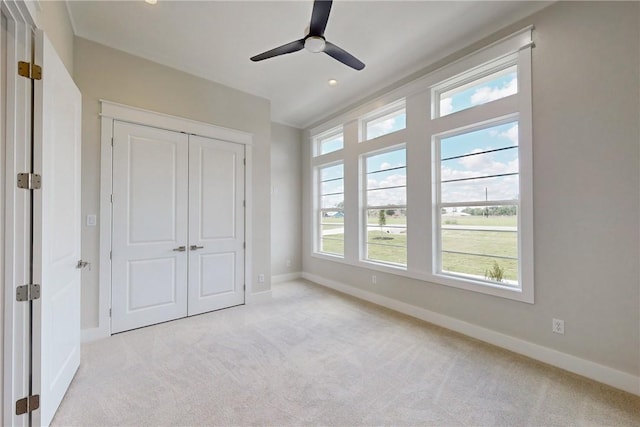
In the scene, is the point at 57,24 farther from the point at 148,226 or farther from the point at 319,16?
the point at 319,16

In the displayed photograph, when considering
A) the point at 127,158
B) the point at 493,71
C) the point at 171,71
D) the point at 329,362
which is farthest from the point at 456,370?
the point at 171,71

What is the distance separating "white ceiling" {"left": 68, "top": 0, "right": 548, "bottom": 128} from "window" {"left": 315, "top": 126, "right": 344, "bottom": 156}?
1257mm

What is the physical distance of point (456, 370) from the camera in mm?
2287

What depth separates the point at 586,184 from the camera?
2.24m

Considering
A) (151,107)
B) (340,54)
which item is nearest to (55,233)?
(151,107)

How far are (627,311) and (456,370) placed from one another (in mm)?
1327

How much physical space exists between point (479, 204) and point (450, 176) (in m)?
0.48

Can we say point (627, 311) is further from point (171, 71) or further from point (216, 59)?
point (171, 71)

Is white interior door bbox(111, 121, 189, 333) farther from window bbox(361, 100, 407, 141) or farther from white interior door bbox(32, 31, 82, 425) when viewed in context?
window bbox(361, 100, 407, 141)

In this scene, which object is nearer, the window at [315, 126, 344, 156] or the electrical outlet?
the electrical outlet

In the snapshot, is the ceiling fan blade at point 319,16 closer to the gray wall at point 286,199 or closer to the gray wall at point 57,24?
the gray wall at point 57,24

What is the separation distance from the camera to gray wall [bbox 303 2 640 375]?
6.72ft

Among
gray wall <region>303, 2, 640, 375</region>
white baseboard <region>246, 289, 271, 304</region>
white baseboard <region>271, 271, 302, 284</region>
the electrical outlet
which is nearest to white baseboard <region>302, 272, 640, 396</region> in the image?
gray wall <region>303, 2, 640, 375</region>

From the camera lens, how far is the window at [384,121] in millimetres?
3848
